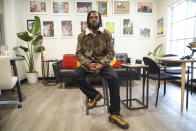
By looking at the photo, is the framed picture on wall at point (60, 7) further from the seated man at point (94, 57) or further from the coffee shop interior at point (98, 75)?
the seated man at point (94, 57)

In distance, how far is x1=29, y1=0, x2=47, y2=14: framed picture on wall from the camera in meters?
4.23

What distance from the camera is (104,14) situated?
4441 millimetres

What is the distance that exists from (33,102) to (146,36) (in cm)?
384

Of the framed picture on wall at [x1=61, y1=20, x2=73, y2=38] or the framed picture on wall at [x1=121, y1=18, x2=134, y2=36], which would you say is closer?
the framed picture on wall at [x1=61, y1=20, x2=73, y2=38]

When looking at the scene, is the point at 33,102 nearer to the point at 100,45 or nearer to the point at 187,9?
the point at 100,45

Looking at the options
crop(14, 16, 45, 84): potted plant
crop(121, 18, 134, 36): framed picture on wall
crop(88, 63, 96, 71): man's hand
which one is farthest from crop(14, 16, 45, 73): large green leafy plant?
crop(88, 63, 96, 71): man's hand

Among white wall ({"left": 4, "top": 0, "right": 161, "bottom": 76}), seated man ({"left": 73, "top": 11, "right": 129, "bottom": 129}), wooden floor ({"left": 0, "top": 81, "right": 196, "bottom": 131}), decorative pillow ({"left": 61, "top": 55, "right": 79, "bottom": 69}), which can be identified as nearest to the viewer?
wooden floor ({"left": 0, "top": 81, "right": 196, "bottom": 131})

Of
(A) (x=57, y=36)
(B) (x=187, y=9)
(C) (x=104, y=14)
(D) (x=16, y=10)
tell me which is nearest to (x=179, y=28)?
(B) (x=187, y=9)

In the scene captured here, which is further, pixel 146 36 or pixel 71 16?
pixel 146 36

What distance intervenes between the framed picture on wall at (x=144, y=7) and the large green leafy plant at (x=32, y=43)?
3.06m

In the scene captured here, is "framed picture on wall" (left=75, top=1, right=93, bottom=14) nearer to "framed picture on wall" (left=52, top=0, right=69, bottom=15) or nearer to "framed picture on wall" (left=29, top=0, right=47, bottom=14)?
"framed picture on wall" (left=52, top=0, right=69, bottom=15)

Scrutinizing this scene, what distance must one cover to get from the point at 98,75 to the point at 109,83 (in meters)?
0.23

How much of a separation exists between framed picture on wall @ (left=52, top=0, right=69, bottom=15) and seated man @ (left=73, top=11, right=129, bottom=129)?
2.66 meters

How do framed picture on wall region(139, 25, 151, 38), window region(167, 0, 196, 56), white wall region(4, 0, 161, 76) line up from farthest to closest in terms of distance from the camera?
framed picture on wall region(139, 25, 151, 38) → white wall region(4, 0, 161, 76) → window region(167, 0, 196, 56)
